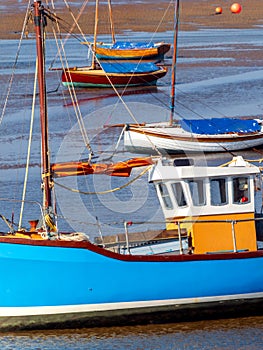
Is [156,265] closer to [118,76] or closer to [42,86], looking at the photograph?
[42,86]

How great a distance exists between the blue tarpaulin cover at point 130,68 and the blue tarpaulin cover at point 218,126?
42.6 feet

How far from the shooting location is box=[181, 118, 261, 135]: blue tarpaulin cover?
26.8 meters

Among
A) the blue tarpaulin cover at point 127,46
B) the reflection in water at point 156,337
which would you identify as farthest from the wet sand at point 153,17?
the reflection in water at point 156,337

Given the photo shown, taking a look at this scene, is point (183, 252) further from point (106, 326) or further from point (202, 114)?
point (202, 114)

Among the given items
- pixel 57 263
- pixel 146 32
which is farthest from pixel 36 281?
pixel 146 32

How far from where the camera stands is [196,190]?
612 inches

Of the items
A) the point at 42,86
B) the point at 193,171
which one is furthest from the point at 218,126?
the point at 42,86

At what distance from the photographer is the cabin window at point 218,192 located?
15555 mm

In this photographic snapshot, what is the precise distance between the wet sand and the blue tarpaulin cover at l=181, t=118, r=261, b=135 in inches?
1149

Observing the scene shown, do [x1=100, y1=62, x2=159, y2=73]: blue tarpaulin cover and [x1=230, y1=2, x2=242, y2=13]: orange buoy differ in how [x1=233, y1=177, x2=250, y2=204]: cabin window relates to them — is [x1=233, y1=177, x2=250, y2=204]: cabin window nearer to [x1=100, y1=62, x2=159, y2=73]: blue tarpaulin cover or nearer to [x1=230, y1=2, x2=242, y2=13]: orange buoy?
[x1=100, y1=62, x2=159, y2=73]: blue tarpaulin cover

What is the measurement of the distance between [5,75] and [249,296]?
2790cm

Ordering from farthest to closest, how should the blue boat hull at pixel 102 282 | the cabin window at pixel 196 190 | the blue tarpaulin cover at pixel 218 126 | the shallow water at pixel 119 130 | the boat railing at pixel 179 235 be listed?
the blue tarpaulin cover at pixel 218 126 < the cabin window at pixel 196 190 < the boat railing at pixel 179 235 < the shallow water at pixel 119 130 < the blue boat hull at pixel 102 282

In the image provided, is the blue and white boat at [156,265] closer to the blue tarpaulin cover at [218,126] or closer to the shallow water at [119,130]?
the shallow water at [119,130]

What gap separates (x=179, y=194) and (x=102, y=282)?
6.77 feet
